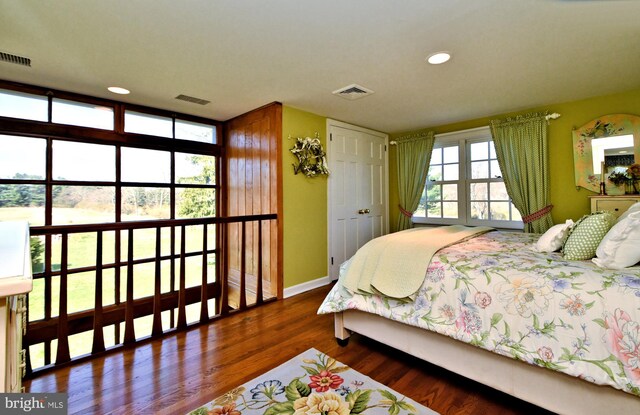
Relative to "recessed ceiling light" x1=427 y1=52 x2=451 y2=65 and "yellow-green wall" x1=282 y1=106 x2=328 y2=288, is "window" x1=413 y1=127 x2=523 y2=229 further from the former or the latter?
"recessed ceiling light" x1=427 y1=52 x2=451 y2=65

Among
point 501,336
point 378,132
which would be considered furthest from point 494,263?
point 378,132

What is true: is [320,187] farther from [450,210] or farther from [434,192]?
[450,210]

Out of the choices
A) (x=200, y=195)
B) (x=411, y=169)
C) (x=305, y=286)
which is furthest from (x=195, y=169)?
(x=411, y=169)

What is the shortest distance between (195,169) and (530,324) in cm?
382

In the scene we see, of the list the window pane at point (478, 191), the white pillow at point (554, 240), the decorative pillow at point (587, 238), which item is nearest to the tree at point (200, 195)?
the window pane at point (478, 191)

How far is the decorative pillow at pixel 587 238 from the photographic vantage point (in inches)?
62.7

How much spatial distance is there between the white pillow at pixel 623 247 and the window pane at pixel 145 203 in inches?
157

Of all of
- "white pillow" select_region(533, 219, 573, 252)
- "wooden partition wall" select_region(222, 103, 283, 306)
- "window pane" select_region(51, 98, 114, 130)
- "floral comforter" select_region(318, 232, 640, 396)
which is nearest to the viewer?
"floral comforter" select_region(318, 232, 640, 396)

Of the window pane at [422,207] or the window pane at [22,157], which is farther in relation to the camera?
the window pane at [422,207]

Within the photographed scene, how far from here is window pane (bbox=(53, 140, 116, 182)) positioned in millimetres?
2943

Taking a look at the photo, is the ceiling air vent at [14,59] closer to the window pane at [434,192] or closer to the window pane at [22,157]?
the window pane at [22,157]

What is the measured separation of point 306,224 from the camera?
3.55 metres

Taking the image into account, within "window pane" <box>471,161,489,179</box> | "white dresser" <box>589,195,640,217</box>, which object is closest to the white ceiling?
"window pane" <box>471,161,489,179</box>

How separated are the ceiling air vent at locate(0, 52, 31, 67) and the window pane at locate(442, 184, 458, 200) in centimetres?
458
